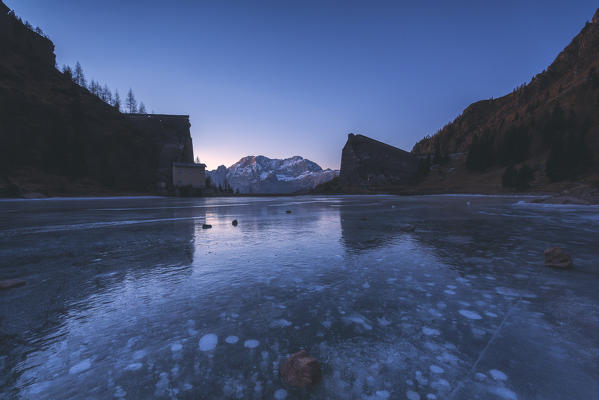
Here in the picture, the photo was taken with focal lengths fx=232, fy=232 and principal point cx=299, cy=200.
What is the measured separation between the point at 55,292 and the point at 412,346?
14.3 ft

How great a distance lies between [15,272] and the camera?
383 cm

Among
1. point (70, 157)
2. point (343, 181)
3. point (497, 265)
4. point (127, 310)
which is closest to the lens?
point (127, 310)

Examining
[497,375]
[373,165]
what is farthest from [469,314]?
[373,165]

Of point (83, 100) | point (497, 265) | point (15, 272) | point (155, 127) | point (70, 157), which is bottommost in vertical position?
point (497, 265)

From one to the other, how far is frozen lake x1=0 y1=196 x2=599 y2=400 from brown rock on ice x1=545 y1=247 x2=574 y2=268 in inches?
6.5

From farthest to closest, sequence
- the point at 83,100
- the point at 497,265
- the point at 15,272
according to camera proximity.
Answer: the point at 83,100 < the point at 497,265 < the point at 15,272

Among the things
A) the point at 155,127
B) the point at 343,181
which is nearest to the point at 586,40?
the point at 343,181

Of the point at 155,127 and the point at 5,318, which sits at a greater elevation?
the point at 155,127

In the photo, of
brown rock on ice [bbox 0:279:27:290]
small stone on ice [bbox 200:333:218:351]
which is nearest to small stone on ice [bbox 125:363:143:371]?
small stone on ice [bbox 200:333:218:351]

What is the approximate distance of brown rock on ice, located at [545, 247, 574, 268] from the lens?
13.2 ft

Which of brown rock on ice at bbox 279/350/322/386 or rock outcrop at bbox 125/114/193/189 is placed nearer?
brown rock on ice at bbox 279/350/322/386

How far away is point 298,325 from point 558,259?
491cm

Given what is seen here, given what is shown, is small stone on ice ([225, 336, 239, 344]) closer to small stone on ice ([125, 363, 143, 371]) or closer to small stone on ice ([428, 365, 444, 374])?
small stone on ice ([125, 363, 143, 371])

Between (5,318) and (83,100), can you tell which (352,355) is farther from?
(83,100)
